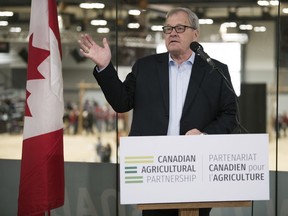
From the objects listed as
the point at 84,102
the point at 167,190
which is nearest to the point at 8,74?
the point at 84,102

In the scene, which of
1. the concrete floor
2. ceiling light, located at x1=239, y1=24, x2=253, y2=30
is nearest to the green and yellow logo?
the concrete floor

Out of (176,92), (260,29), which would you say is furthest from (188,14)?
(260,29)

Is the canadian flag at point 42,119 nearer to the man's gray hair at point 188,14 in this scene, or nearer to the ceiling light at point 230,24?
the man's gray hair at point 188,14

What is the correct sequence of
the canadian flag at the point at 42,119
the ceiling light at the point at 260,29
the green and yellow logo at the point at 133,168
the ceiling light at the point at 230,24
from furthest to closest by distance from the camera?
the ceiling light at the point at 260,29 → the ceiling light at the point at 230,24 → the canadian flag at the point at 42,119 → the green and yellow logo at the point at 133,168

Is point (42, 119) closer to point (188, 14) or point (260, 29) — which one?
point (188, 14)

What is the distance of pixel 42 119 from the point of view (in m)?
3.58

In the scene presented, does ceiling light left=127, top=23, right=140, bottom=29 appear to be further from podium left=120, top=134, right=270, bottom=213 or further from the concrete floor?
podium left=120, top=134, right=270, bottom=213

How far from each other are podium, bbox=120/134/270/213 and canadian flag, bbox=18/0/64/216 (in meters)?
1.43

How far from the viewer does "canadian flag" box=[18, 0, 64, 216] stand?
11.7 feet

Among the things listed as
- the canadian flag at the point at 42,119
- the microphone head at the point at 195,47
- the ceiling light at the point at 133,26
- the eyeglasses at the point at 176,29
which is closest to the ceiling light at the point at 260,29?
the ceiling light at the point at 133,26

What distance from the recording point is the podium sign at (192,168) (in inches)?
88.7

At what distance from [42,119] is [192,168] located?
156cm

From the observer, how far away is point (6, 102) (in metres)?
7.66

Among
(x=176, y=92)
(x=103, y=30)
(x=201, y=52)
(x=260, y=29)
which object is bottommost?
(x=176, y=92)
